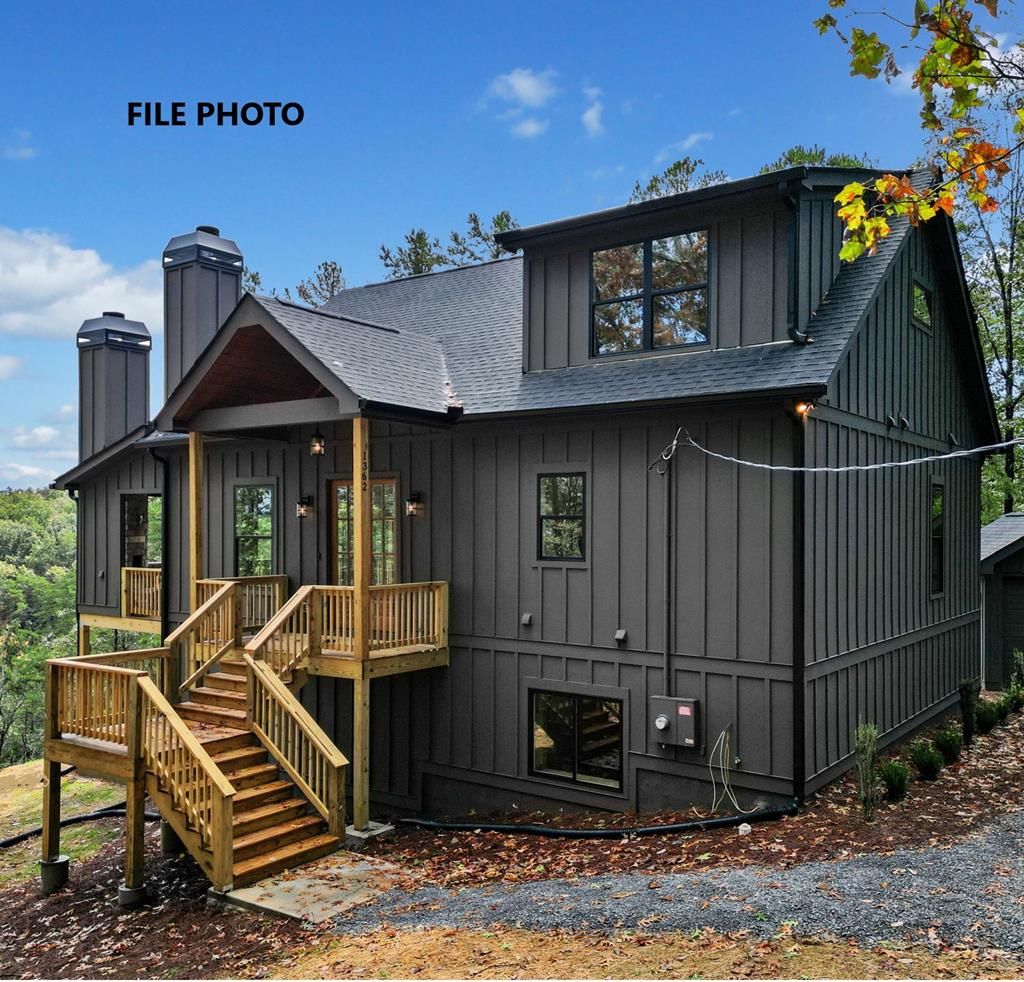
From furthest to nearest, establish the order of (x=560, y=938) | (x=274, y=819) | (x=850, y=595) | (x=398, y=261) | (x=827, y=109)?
(x=398, y=261) < (x=827, y=109) < (x=850, y=595) < (x=274, y=819) < (x=560, y=938)

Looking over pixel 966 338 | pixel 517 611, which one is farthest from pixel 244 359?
pixel 966 338

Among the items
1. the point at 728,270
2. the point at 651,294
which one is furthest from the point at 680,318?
the point at 728,270

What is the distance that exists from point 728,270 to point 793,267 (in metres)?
0.75

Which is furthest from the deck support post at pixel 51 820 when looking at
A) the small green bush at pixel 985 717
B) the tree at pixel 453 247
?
the tree at pixel 453 247

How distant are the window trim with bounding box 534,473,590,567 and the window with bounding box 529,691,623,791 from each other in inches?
63.9

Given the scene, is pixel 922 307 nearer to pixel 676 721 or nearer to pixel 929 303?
pixel 929 303

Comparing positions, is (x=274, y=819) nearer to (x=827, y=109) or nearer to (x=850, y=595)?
(x=850, y=595)

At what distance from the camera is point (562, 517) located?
1045cm

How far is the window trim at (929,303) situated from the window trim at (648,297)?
3.87 meters

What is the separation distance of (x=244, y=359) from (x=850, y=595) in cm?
821

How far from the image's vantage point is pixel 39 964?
25.7 ft

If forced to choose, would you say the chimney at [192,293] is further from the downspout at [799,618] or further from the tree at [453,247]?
the tree at [453,247]

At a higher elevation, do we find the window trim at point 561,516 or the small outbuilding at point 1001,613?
the window trim at point 561,516

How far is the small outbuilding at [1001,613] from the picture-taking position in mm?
15953
